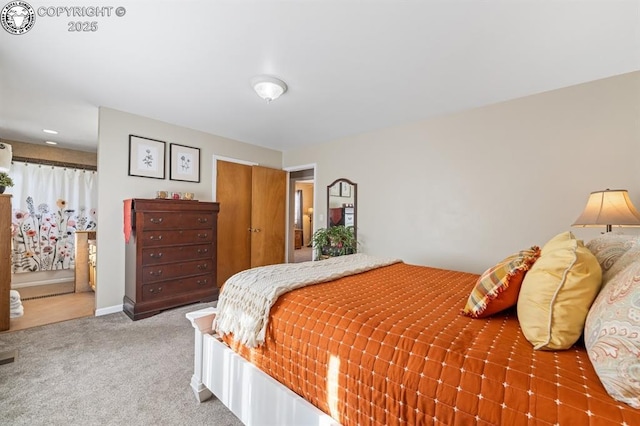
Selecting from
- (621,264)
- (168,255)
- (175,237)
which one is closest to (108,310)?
(168,255)

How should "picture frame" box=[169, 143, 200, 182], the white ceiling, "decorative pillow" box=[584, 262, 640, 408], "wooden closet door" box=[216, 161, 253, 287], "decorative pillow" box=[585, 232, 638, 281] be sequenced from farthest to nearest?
1. "wooden closet door" box=[216, 161, 253, 287]
2. "picture frame" box=[169, 143, 200, 182]
3. the white ceiling
4. "decorative pillow" box=[585, 232, 638, 281]
5. "decorative pillow" box=[584, 262, 640, 408]

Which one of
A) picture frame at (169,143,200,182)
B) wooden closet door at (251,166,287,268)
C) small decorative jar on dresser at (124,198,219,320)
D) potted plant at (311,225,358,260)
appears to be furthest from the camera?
wooden closet door at (251,166,287,268)

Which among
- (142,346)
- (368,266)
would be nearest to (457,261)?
(368,266)

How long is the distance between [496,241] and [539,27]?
6.52 feet

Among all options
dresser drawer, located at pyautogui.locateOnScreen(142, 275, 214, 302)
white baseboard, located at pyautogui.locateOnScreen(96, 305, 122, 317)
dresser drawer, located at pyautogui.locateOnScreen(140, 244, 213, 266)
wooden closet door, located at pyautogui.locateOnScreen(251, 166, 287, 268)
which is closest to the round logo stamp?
dresser drawer, located at pyautogui.locateOnScreen(140, 244, 213, 266)

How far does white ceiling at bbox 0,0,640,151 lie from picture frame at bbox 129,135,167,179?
0.38m

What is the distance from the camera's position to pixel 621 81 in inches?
90.0

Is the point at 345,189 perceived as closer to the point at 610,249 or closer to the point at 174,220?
the point at 174,220

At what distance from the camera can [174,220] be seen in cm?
324

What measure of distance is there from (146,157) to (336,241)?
114 inches

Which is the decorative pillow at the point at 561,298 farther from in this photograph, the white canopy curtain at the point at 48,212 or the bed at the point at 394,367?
the white canopy curtain at the point at 48,212

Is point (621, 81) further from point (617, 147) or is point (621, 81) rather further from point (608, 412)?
point (608, 412)

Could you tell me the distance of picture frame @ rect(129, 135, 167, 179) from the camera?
3340 millimetres

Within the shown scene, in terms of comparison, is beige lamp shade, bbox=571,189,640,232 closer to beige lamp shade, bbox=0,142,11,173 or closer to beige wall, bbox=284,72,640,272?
beige wall, bbox=284,72,640,272
